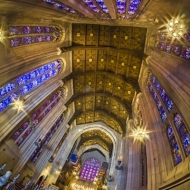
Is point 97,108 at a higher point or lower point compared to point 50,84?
higher

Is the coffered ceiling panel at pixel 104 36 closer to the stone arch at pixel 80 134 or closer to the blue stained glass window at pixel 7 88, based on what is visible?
the blue stained glass window at pixel 7 88

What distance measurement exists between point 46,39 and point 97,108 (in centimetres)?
1297

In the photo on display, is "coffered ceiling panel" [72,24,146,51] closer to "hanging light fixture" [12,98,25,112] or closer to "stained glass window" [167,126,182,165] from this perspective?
"hanging light fixture" [12,98,25,112]

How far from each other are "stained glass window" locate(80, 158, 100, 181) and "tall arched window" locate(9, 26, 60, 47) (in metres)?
24.9

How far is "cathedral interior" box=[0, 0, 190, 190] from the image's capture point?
8.55m

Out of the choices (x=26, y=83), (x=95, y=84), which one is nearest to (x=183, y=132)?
(x=26, y=83)

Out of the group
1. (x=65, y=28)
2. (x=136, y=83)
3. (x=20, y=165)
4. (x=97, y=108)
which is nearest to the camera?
(x=20, y=165)

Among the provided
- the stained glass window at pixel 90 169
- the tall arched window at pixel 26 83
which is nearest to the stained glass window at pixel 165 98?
the tall arched window at pixel 26 83

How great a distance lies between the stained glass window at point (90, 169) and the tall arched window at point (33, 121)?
18.8m

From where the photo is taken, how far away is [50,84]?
16.5 meters

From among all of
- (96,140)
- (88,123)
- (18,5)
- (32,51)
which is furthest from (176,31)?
(96,140)

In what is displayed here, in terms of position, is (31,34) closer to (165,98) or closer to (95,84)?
(95,84)

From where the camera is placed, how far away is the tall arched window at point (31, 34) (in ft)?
39.1

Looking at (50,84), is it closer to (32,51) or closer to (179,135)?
(32,51)
